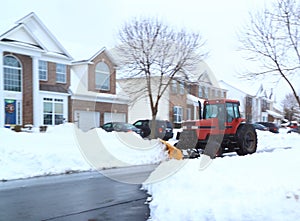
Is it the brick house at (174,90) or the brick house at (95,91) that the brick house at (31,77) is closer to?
the brick house at (95,91)

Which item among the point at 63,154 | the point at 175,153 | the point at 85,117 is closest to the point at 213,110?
the point at 175,153

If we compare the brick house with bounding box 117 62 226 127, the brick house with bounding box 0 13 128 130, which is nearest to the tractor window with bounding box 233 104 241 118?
the brick house with bounding box 117 62 226 127

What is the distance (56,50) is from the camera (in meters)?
29.7

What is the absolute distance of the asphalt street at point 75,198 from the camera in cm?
662

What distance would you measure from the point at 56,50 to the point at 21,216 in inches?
975

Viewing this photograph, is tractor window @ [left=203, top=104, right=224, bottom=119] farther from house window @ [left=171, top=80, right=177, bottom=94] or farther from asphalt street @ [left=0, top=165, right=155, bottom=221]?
house window @ [left=171, top=80, right=177, bottom=94]

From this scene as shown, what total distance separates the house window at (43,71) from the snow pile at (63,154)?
12.6 m

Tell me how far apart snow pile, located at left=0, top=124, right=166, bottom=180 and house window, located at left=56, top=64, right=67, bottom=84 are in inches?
528

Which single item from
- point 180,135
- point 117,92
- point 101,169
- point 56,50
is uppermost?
point 56,50

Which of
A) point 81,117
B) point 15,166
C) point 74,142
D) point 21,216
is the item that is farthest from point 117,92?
point 21,216

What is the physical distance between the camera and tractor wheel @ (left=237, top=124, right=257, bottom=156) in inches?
545

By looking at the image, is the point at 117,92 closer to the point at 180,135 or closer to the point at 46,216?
the point at 180,135

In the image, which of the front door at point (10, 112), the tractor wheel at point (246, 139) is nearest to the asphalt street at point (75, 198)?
the tractor wheel at point (246, 139)

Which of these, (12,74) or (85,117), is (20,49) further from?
(85,117)
